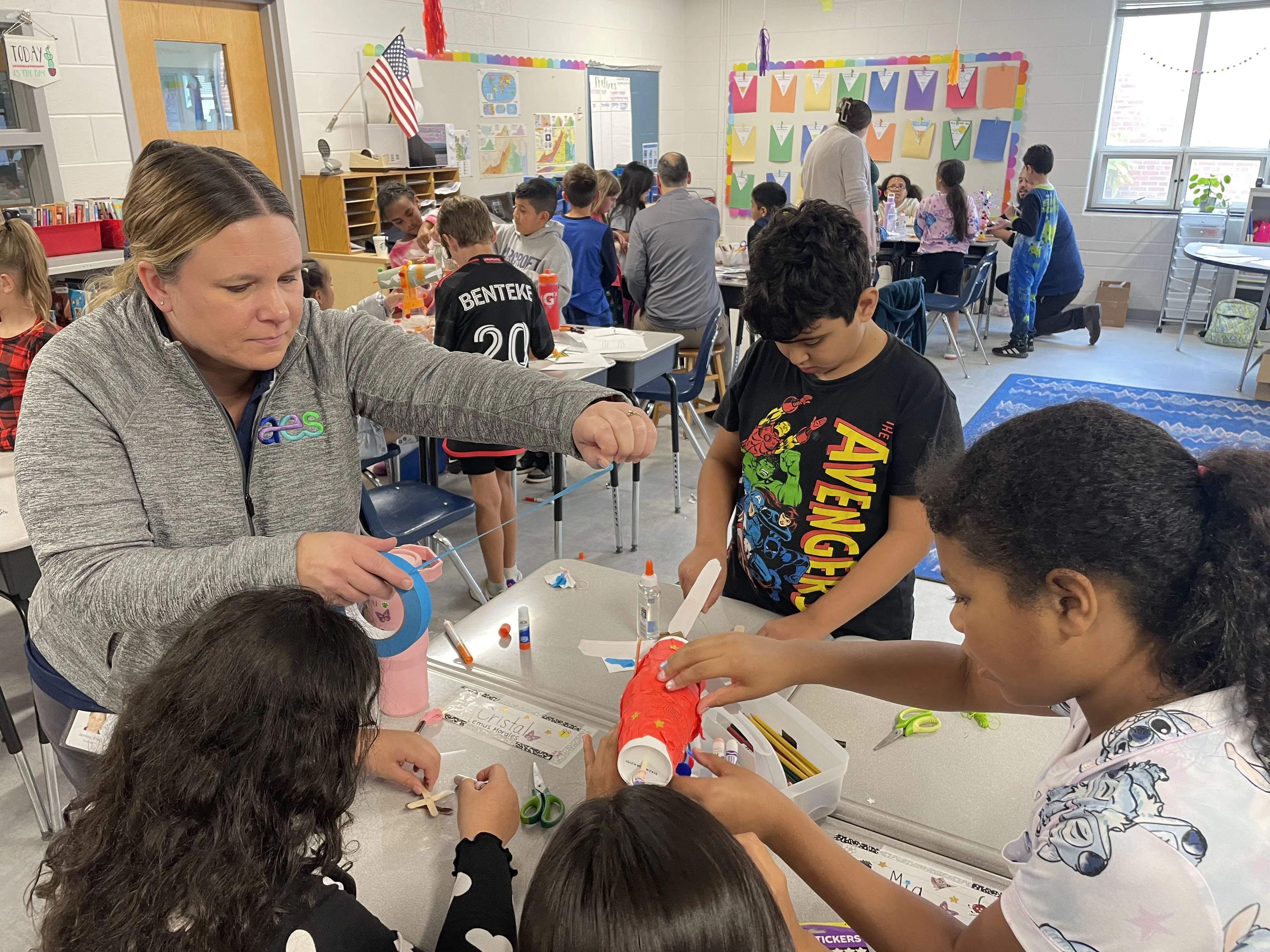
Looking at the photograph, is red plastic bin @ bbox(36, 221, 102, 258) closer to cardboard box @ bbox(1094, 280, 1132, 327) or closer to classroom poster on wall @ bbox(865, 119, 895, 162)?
classroom poster on wall @ bbox(865, 119, 895, 162)

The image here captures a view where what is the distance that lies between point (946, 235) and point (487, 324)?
4.77 metres

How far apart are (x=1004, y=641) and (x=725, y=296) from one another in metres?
5.07

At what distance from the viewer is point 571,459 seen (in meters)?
5.03

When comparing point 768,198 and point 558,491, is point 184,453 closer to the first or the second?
point 558,491

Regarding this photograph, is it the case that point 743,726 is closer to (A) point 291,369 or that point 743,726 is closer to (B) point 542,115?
(A) point 291,369

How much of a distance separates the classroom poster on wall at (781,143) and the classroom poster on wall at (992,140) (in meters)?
1.91

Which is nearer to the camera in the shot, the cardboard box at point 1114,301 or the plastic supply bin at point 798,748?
the plastic supply bin at point 798,748

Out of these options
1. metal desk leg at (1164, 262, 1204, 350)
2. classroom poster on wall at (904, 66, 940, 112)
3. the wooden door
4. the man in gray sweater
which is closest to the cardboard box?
metal desk leg at (1164, 262, 1204, 350)

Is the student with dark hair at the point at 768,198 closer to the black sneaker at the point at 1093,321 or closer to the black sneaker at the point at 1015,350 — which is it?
the black sneaker at the point at 1015,350

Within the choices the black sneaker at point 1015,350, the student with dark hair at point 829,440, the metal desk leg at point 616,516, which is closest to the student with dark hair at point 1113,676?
the student with dark hair at point 829,440

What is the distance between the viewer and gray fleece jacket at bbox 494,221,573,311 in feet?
14.1

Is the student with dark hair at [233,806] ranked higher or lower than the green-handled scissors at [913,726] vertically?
higher

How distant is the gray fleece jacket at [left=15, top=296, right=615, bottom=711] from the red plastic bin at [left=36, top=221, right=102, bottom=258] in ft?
10.9

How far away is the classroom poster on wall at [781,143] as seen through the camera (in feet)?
30.3
